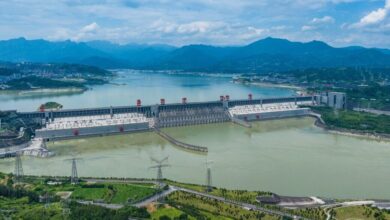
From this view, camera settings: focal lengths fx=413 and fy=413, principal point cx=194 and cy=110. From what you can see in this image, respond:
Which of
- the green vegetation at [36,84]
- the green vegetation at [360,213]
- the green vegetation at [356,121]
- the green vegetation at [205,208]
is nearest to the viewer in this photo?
the green vegetation at [205,208]

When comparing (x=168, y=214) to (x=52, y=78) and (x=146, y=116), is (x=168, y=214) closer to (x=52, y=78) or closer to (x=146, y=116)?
(x=146, y=116)

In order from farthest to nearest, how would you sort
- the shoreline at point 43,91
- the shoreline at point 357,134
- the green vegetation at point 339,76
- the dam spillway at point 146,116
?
the green vegetation at point 339,76, the shoreline at point 43,91, the shoreline at point 357,134, the dam spillway at point 146,116

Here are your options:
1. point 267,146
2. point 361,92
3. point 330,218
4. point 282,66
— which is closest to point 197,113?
point 267,146

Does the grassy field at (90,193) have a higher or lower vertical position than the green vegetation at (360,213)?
higher

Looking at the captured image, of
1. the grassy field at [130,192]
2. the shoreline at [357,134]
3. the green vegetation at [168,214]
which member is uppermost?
the shoreline at [357,134]

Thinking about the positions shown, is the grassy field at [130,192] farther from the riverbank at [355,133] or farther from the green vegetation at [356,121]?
the green vegetation at [356,121]

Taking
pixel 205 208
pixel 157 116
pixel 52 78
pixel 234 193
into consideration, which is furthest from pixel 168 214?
pixel 52 78

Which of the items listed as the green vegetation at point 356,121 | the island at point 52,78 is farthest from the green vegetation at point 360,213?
the island at point 52,78

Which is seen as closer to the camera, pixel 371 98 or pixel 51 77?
pixel 371 98
